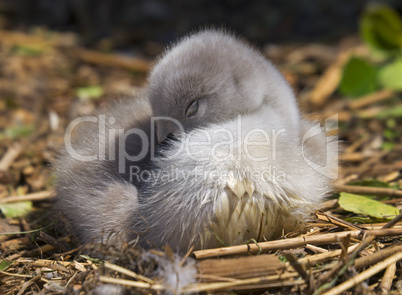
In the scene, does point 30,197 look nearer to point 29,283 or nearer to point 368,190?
point 29,283

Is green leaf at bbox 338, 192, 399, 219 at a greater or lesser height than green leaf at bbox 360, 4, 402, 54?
lesser

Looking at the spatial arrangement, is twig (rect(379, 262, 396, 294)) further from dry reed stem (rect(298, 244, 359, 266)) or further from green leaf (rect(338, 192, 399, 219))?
green leaf (rect(338, 192, 399, 219))

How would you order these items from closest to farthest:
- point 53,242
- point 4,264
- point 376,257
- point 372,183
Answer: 1. point 376,257
2. point 4,264
3. point 53,242
4. point 372,183

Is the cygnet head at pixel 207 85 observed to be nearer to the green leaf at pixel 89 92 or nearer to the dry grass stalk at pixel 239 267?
the dry grass stalk at pixel 239 267

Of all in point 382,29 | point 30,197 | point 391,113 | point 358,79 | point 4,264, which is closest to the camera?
point 4,264

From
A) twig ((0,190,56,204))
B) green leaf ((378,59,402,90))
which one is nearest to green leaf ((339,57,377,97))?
green leaf ((378,59,402,90))

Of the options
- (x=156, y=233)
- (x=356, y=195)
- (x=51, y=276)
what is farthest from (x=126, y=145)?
(x=356, y=195)

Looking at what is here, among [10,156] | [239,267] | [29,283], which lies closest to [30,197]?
[10,156]

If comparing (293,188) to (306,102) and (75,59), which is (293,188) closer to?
(306,102)

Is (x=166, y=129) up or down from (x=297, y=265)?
up
